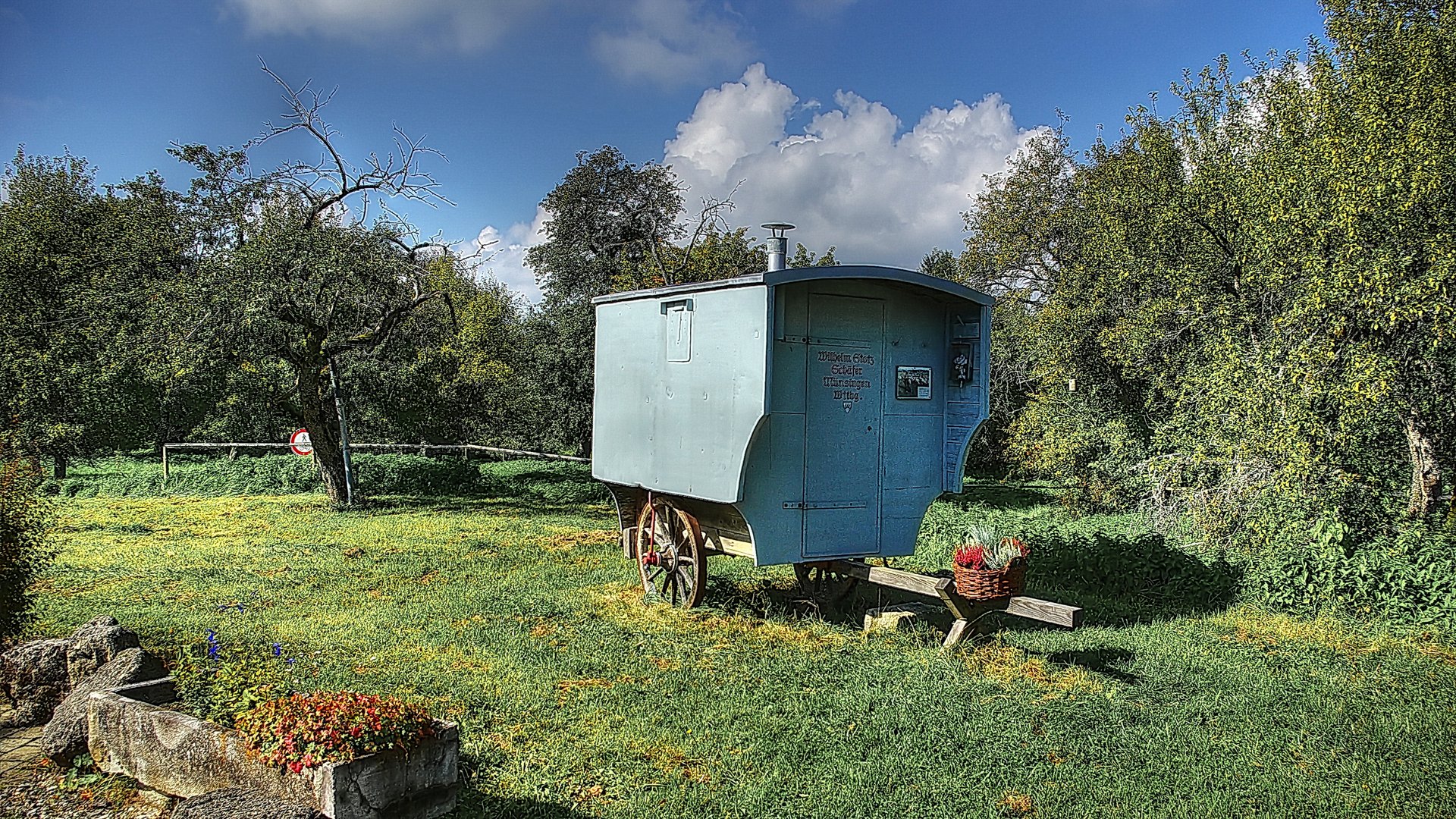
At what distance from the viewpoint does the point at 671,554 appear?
31.8ft

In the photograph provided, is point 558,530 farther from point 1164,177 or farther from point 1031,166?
point 1031,166

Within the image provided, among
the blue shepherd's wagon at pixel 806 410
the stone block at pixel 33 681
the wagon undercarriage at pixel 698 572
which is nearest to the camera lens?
the stone block at pixel 33 681

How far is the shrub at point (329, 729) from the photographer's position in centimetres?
409

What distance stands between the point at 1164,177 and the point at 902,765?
11825mm

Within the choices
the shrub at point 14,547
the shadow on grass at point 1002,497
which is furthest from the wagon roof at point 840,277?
the shadow on grass at point 1002,497

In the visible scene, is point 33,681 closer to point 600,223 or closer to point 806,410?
point 806,410

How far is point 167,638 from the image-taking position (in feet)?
26.5

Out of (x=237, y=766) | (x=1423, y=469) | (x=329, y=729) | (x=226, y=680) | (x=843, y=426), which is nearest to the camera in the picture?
(x=329, y=729)

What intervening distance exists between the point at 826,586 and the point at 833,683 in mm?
2629

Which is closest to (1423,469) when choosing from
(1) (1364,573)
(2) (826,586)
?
(1) (1364,573)

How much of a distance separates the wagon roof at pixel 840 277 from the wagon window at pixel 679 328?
122mm

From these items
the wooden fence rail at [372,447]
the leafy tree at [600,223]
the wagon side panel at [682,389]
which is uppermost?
the leafy tree at [600,223]

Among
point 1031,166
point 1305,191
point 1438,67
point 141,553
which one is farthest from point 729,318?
point 1031,166

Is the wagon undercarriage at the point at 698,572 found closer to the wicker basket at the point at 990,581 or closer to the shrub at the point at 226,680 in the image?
the wicker basket at the point at 990,581
